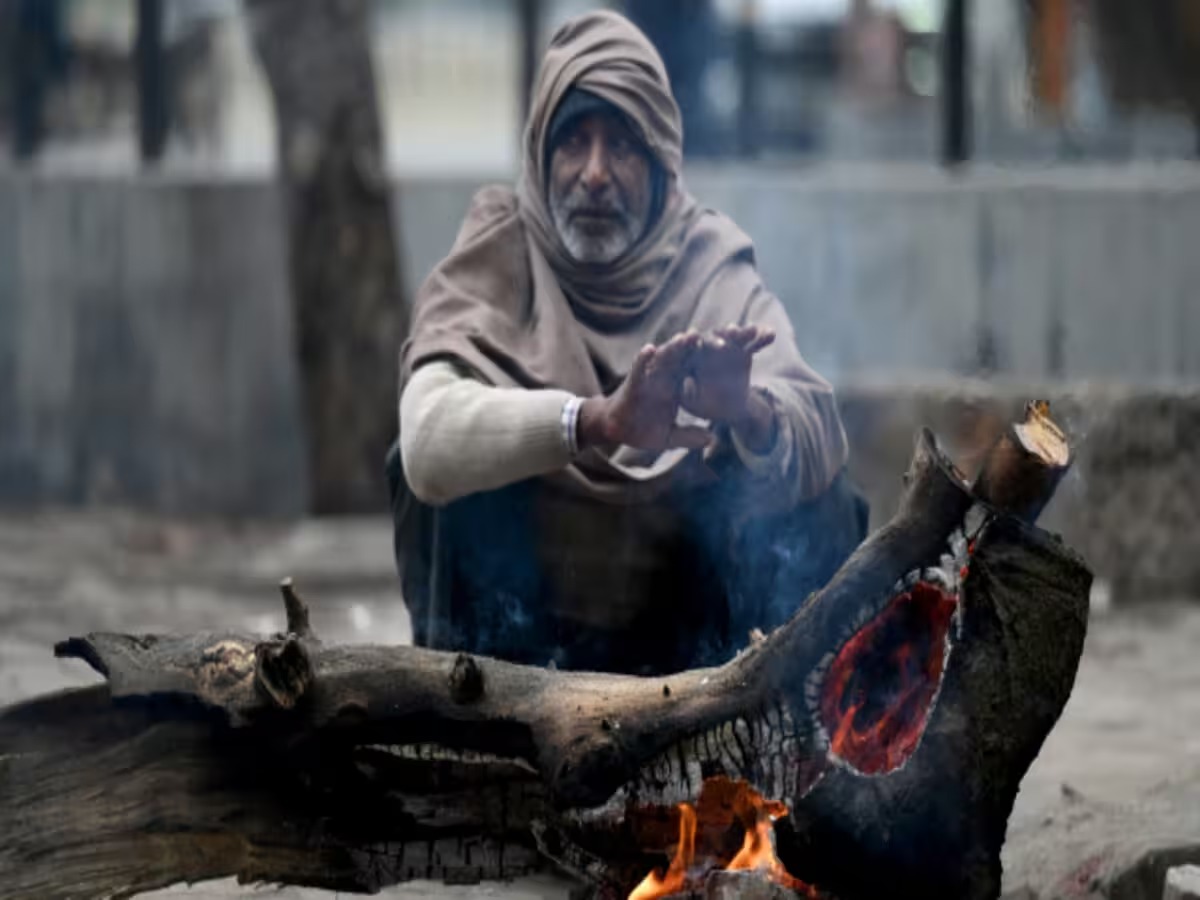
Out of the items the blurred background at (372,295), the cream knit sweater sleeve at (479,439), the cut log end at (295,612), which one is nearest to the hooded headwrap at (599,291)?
the cream knit sweater sleeve at (479,439)

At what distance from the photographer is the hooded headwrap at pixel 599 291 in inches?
164

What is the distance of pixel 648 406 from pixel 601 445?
1.07 ft

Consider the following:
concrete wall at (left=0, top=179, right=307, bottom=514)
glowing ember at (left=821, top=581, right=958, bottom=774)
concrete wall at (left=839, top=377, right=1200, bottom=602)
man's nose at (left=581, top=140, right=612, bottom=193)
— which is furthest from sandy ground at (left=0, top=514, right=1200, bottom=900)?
man's nose at (left=581, top=140, right=612, bottom=193)

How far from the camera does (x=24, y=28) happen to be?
38.3ft

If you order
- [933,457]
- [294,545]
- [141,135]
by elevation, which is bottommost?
[294,545]

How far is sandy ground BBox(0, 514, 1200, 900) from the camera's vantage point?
5.38m

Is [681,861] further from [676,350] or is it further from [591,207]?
[591,207]

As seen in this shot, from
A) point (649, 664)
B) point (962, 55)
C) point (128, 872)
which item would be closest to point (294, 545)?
point (962, 55)

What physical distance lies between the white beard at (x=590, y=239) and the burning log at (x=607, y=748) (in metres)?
1.14

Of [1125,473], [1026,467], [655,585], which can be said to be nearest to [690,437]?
[655,585]

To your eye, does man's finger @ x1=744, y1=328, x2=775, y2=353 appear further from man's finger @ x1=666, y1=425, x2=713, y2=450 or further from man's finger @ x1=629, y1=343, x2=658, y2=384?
man's finger @ x1=666, y1=425, x2=713, y2=450

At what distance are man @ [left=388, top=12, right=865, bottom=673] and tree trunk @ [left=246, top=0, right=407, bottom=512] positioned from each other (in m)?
5.05

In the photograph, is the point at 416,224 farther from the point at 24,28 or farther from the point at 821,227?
the point at 24,28

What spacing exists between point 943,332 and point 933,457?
231 inches
